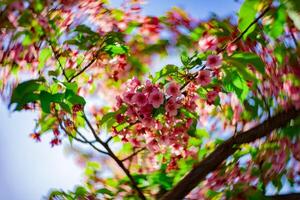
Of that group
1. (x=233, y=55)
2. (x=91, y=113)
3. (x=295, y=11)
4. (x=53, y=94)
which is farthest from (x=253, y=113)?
(x=91, y=113)

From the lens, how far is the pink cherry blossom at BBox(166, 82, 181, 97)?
2609 millimetres

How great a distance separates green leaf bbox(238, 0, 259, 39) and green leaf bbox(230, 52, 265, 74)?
0.14m

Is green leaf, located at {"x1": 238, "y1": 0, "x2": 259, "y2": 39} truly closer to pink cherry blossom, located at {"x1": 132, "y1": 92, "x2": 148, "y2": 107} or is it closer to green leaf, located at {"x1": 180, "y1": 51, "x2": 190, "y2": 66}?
green leaf, located at {"x1": 180, "y1": 51, "x2": 190, "y2": 66}

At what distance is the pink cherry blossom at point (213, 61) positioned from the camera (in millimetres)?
2318

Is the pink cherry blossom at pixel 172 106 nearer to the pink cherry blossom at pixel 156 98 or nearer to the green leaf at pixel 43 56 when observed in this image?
the pink cherry blossom at pixel 156 98

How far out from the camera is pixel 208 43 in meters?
2.48

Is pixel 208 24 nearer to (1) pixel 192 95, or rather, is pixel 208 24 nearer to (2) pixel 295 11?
(1) pixel 192 95

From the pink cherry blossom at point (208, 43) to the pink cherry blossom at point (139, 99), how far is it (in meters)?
0.41

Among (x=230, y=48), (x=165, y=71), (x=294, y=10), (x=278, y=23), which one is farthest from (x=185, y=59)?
(x=294, y=10)

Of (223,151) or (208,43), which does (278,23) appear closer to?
(208,43)

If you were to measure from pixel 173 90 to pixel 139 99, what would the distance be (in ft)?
0.63

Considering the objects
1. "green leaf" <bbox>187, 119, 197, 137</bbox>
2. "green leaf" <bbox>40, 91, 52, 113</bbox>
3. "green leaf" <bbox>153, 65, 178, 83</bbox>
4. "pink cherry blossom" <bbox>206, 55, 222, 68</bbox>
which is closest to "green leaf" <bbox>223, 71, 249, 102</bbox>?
"pink cherry blossom" <bbox>206, 55, 222, 68</bbox>

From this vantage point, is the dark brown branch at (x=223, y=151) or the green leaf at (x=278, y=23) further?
the dark brown branch at (x=223, y=151)

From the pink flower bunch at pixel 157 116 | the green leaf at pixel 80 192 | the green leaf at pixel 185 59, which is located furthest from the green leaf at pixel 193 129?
the green leaf at pixel 80 192
